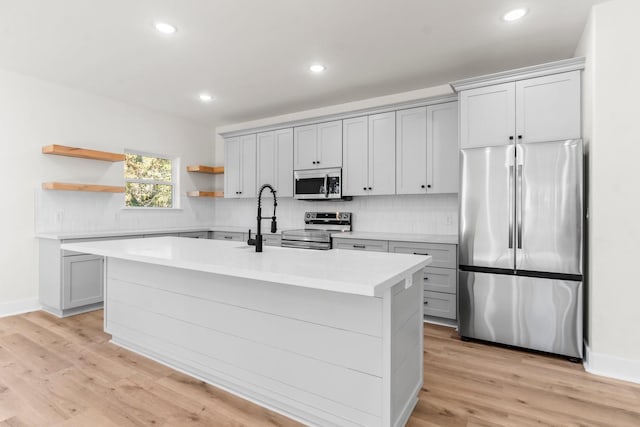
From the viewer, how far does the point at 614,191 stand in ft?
8.20

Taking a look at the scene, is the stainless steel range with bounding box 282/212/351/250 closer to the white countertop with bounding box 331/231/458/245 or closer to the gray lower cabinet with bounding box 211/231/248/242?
the white countertop with bounding box 331/231/458/245

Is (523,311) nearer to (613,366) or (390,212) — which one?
(613,366)

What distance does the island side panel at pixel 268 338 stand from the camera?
1.74 meters

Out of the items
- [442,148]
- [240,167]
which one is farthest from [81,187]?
[442,148]

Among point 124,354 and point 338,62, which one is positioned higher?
point 338,62

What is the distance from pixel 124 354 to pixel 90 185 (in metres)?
2.31

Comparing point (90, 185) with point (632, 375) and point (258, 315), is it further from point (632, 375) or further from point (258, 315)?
point (632, 375)

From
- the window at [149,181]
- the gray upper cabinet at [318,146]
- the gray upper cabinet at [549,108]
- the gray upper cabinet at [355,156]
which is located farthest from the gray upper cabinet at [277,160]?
the gray upper cabinet at [549,108]

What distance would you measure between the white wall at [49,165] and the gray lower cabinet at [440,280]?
13.1 ft

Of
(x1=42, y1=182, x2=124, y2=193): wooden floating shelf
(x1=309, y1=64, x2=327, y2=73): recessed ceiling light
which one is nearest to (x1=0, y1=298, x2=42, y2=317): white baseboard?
(x1=42, y1=182, x2=124, y2=193): wooden floating shelf

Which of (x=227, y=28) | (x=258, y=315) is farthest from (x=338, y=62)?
(x=258, y=315)

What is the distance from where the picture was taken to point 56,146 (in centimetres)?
387

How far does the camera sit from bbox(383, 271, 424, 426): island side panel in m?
1.65

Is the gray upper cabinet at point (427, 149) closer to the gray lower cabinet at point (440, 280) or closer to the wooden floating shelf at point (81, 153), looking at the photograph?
the gray lower cabinet at point (440, 280)
